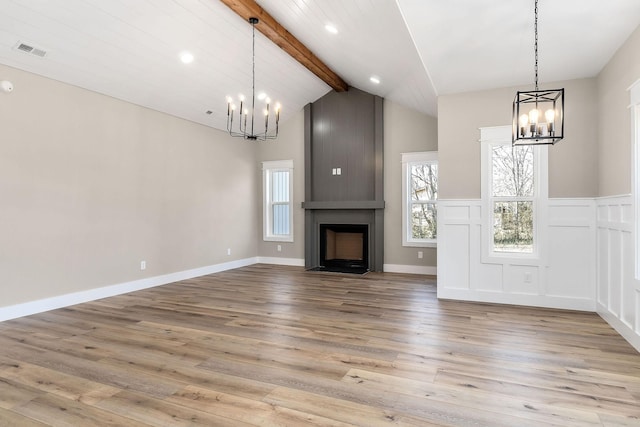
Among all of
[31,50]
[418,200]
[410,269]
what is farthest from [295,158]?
[31,50]

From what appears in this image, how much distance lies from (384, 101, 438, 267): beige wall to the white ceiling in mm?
591

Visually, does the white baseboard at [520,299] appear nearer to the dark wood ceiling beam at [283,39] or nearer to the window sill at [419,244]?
the window sill at [419,244]

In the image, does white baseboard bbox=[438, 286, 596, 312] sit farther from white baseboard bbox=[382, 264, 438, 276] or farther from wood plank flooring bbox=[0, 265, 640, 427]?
white baseboard bbox=[382, 264, 438, 276]

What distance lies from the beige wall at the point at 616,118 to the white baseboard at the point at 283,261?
5.43m

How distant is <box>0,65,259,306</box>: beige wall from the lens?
4.24m

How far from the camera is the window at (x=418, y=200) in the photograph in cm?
696

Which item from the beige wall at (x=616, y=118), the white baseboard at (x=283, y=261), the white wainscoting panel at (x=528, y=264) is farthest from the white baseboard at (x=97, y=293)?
the beige wall at (x=616, y=118)

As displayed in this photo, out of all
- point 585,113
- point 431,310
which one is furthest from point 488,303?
point 585,113

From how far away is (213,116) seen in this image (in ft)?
22.5

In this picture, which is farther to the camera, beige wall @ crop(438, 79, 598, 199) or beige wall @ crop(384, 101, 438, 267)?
beige wall @ crop(384, 101, 438, 267)

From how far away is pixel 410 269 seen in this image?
7031 millimetres

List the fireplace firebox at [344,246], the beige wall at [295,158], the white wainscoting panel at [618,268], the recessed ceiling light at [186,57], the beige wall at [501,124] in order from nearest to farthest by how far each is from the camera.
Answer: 1. the white wainscoting panel at [618,268]
2. the beige wall at [501,124]
3. the recessed ceiling light at [186,57]
4. the fireplace firebox at [344,246]
5. the beige wall at [295,158]

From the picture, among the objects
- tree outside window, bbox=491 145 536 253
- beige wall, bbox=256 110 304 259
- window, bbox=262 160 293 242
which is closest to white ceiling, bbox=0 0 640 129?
tree outside window, bbox=491 145 536 253

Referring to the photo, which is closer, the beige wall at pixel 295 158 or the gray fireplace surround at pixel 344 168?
the gray fireplace surround at pixel 344 168
